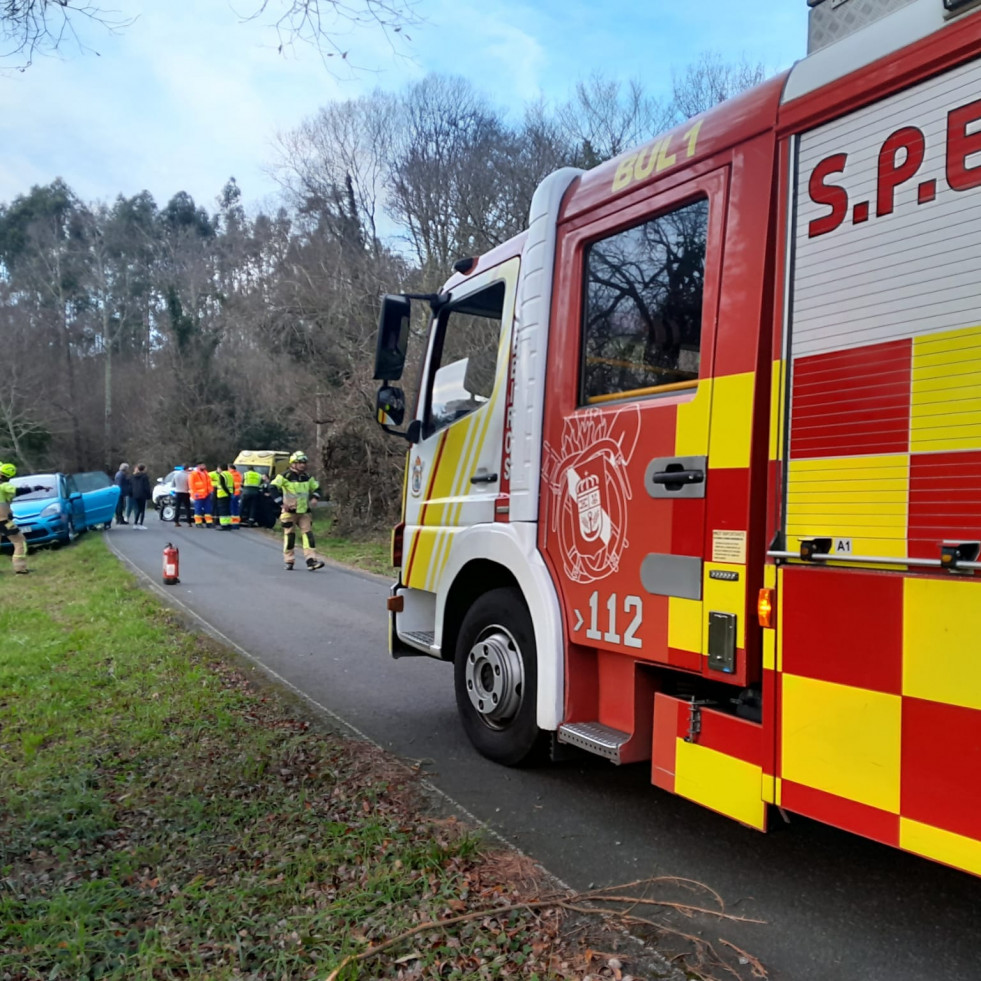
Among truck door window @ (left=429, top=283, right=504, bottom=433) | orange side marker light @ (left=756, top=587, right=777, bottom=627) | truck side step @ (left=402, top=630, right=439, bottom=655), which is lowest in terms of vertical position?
truck side step @ (left=402, top=630, right=439, bottom=655)

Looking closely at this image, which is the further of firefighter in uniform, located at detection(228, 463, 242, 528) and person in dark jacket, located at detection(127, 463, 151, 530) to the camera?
firefighter in uniform, located at detection(228, 463, 242, 528)

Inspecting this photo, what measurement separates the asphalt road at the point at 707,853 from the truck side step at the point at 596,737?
437mm

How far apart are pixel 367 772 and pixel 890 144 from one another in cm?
358

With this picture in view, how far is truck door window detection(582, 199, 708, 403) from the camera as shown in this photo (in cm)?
326

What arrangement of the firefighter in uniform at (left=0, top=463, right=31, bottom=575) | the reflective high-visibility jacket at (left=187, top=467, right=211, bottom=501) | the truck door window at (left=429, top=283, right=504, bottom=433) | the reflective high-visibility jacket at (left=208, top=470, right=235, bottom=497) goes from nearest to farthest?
the truck door window at (left=429, top=283, right=504, bottom=433), the firefighter in uniform at (left=0, top=463, right=31, bottom=575), the reflective high-visibility jacket at (left=208, top=470, right=235, bottom=497), the reflective high-visibility jacket at (left=187, top=467, right=211, bottom=501)

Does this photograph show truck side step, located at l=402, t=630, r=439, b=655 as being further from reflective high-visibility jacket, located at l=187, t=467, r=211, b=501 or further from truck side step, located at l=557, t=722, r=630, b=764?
reflective high-visibility jacket, located at l=187, t=467, r=211, b=501

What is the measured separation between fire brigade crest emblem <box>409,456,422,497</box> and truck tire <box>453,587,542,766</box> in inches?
39.2

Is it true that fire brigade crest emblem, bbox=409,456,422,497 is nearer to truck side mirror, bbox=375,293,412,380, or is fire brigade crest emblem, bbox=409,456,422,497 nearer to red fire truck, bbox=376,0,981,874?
truck side mirror, bbox=375,293,412,380

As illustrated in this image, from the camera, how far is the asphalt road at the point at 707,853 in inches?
109

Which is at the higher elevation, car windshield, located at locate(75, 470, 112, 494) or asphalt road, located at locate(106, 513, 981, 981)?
car windshield, located at locate(75, 470, 112, 494)

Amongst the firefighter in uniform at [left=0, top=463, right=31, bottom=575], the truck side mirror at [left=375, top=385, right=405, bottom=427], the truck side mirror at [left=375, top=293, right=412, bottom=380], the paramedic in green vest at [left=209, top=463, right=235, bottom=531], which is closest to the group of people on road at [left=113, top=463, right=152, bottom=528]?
the paramedic in green vest at [left=209, top=463, right=235, bottom=531]

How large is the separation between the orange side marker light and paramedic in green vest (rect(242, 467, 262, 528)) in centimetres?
2150

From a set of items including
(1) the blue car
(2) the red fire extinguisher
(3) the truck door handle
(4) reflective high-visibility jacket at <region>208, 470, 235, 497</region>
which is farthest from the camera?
(4) reflective high-visibility jacket at <region>208, 470, 235, 497</region>

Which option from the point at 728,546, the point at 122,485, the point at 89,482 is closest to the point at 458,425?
the point at 728,546
